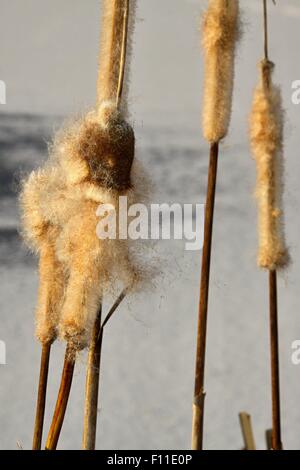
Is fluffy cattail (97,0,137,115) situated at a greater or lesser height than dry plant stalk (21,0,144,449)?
greater

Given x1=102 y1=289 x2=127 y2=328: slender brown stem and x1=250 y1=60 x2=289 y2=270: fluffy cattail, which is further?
x1=250 y1=60 x2=289 y2=270: fluffy cattail

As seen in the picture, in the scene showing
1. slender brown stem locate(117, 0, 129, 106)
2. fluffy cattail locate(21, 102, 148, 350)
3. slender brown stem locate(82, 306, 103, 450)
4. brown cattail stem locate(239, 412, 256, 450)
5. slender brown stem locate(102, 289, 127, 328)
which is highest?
slender brown stem locate(117, 0, 129, 106)

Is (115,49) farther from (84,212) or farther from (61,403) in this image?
(61,403)

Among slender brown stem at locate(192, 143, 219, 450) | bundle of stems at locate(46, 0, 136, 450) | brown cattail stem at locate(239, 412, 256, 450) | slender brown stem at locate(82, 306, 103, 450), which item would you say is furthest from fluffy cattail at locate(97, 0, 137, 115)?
brown cattail stem at locate(239, 412, 256, 450)

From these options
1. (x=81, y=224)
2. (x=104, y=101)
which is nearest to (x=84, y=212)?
(x=81, y=224)

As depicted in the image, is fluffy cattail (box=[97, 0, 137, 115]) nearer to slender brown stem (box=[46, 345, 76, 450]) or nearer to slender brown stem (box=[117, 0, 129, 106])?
slender brown stem (box=[117, 0, 129, 106])
